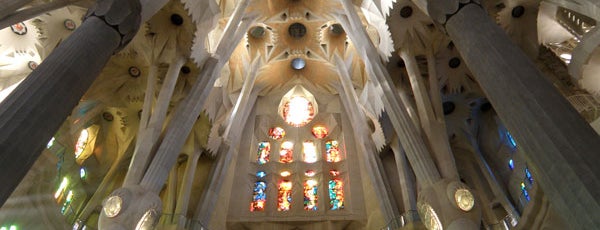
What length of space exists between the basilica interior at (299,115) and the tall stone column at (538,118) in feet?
0.07

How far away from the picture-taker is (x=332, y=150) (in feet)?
62.5

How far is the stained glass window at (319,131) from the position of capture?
65.0 feet

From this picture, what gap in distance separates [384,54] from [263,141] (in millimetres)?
7779

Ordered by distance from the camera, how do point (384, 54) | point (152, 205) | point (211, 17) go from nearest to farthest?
point (152, 205) < point (211, 17) < point (384, 54)

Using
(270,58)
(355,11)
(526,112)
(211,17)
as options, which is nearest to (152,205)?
(211,17)

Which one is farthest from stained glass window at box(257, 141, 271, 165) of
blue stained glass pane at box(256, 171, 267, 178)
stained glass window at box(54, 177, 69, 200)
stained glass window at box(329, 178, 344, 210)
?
stained glass window at box(54, 177, 69, 200)

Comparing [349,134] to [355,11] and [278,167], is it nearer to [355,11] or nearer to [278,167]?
[278,167]

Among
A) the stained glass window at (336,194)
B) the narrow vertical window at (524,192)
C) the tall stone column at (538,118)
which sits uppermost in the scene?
the stained glass window at (336,194)

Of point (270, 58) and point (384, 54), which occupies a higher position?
point (270, 58)

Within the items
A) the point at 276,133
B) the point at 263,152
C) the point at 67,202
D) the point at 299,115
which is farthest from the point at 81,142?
the point at 299,115

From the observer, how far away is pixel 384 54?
14320 mm

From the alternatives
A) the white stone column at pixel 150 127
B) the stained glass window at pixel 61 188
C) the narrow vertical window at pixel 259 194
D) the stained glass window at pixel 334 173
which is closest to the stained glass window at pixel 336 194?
the stained glass window at pixel 334 173

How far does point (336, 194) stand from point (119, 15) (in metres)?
11.9

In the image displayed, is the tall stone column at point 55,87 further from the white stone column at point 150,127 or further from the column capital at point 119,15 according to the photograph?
the white stone column at point 150,127
